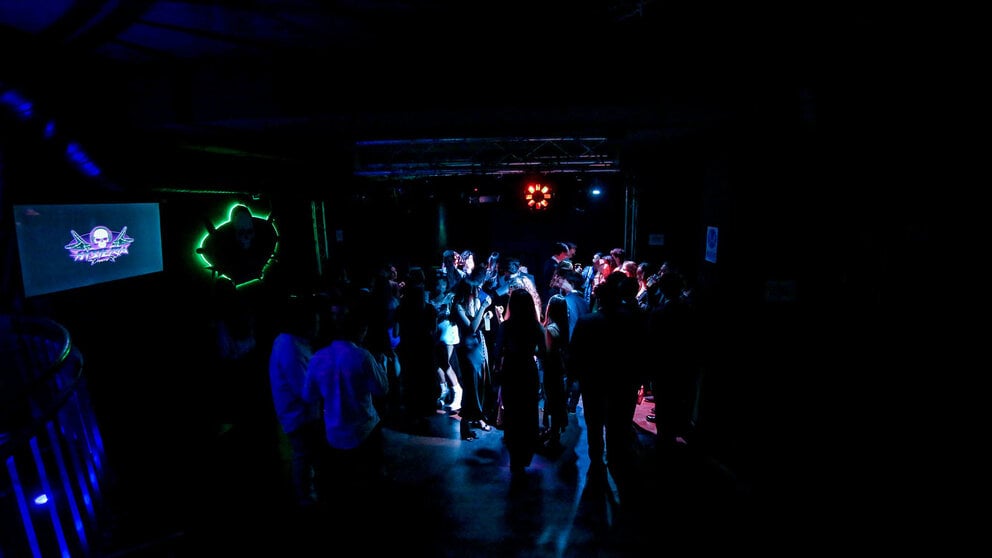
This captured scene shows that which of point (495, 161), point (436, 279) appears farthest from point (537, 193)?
point (436, 279)

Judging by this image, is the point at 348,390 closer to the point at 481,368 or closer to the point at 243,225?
the point at 481,368

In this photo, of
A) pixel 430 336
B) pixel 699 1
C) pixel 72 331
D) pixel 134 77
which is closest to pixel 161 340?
pixel 72 331

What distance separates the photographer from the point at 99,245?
4395 mm

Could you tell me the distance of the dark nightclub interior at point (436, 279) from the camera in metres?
3.18

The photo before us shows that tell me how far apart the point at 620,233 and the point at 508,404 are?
10.1 metres

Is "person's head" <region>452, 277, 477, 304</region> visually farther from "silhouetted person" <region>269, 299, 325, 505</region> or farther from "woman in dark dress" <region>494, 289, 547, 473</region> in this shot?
"silhouetted person" <region>269, 299, 325, 505</region>

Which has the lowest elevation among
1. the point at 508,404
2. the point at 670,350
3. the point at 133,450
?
the point at 133,450

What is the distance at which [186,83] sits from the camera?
4059 millimetres

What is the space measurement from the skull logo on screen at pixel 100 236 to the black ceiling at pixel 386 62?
796mm

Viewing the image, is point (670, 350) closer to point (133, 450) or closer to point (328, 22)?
point (328, 22)

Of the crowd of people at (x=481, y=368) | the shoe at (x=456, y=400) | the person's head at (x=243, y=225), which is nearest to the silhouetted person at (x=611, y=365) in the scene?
the crowd of people at (x=481, y=368)

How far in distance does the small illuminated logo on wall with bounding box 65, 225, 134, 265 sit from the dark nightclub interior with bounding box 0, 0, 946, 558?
19mm

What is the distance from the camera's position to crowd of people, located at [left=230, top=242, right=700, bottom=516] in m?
3.26

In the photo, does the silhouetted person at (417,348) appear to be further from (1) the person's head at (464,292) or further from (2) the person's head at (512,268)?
(2) the person's head at (512,268)
